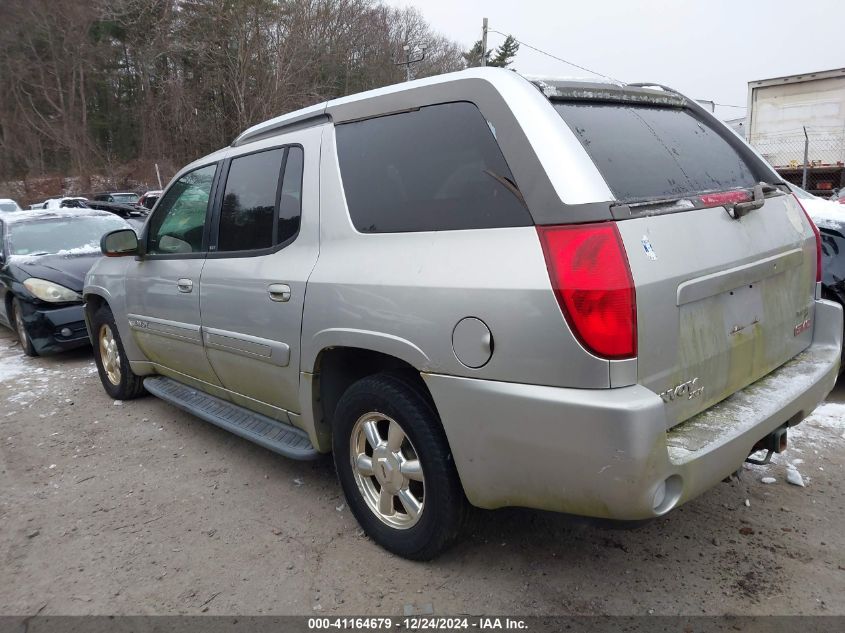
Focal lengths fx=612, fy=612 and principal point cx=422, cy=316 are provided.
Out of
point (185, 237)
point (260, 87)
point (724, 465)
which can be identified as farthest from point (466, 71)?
point (260, 87)

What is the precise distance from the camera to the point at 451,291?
6.96ft

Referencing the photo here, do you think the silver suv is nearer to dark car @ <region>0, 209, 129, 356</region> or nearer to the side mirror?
the side mirror

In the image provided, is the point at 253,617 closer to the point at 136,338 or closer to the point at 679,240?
the point at 679,240

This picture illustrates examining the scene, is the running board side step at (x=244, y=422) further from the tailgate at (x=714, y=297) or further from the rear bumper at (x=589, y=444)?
the tailgate at (x=714, y=297)

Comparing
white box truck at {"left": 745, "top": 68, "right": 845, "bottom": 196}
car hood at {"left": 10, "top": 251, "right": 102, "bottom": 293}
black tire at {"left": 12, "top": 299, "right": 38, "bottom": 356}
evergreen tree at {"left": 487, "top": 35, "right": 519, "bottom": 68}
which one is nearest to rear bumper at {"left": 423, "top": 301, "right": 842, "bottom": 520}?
car hood at {"left": 10, "top": 251, "right": 102, "bottom": 293}

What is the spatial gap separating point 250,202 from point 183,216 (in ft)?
2.74

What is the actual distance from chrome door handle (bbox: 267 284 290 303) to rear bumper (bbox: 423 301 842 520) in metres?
0.94

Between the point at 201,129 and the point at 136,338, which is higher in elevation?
the point at 201,129

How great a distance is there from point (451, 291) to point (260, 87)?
34.0 m

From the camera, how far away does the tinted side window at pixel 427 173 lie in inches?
84.6

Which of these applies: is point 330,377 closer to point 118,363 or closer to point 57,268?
point 118,363

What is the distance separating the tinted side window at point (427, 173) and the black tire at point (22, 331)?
17.7 ft

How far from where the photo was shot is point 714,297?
215cm

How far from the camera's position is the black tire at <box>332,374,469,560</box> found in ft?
7.58
